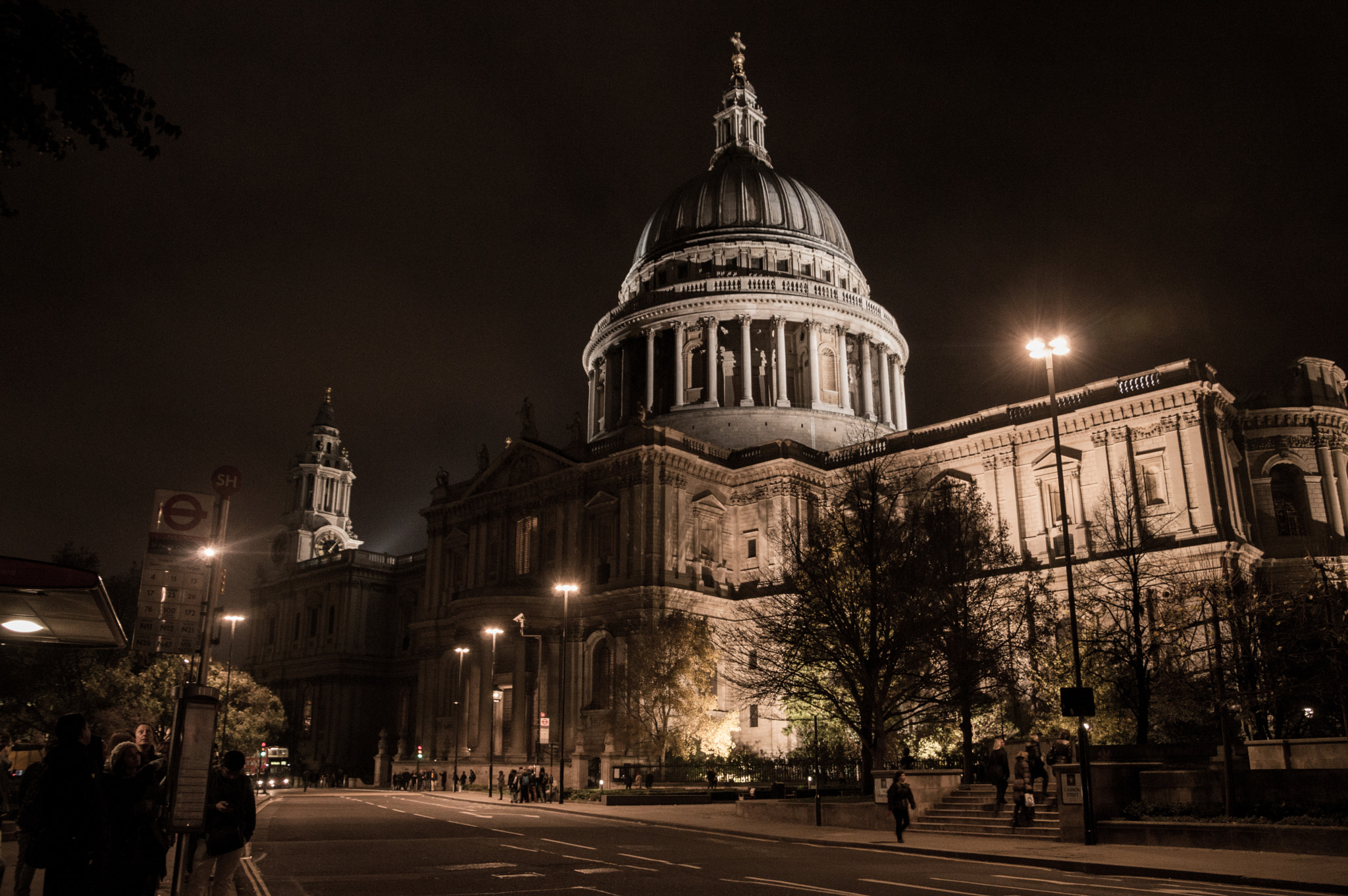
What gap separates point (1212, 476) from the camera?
47.0 metres

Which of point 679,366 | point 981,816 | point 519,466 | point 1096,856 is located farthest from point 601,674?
point 1096,856

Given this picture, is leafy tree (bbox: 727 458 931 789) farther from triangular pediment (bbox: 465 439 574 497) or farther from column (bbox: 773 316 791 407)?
column (bbox: 773 316 791 407)

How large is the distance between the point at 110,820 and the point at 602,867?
9.64 metres

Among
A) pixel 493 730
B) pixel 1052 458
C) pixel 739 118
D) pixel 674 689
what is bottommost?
pixel 493 730

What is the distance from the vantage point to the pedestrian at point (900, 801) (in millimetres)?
24250

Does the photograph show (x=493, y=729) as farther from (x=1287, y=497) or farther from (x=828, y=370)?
(x=1287, y=497)

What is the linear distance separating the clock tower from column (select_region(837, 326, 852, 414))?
171 feet

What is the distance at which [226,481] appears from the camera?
49.0ft

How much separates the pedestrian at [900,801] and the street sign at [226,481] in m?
16.6

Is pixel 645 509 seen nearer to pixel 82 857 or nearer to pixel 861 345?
pixel 861 345

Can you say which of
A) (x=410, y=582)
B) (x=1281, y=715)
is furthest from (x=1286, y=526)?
(x=410, y=582)

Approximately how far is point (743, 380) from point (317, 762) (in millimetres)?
46165

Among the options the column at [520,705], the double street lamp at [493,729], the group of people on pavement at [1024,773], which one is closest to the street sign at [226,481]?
the group of people on pavement at [1024,773]

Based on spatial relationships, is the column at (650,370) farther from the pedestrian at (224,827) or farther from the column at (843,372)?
the pedestrian at (224,827)
